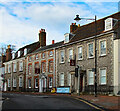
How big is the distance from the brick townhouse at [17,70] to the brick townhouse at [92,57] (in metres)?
12.1

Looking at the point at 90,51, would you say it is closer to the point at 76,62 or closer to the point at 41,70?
the point at 76,62

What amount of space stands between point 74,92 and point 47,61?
9.24m

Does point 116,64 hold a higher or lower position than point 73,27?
lower

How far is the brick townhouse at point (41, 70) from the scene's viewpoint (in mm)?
37188

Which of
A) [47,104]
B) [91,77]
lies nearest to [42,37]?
[91,77]

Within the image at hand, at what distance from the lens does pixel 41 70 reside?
3975 centimetres

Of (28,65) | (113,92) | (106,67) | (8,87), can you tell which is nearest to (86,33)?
(106,67)

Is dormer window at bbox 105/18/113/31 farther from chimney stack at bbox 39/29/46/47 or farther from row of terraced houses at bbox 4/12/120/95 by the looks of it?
chimney stack at bbox 39/29/46/47

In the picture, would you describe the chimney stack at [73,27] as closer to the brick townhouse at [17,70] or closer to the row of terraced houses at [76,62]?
the row of terraced houses at [76,62]

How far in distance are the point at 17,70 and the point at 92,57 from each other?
23604 millimetres

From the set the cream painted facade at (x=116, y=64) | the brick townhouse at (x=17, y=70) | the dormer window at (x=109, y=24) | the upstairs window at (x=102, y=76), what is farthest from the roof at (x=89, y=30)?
the brick townhouse at (x=17, y=70)

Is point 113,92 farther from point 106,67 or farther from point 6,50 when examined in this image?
point 6,50

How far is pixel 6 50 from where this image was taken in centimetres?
5984

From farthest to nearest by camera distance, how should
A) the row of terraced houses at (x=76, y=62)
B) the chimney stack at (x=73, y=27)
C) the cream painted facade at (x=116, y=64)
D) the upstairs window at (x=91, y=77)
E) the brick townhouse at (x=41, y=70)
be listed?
the chimney stack at (x=73, y=27)
the brick townhouse at (x=41, y=70)
the upstairs window at (x=91, y=77)
the row of terraced houses at (x=76, y=62)
the cream painted facade at (x=116, y=64)
